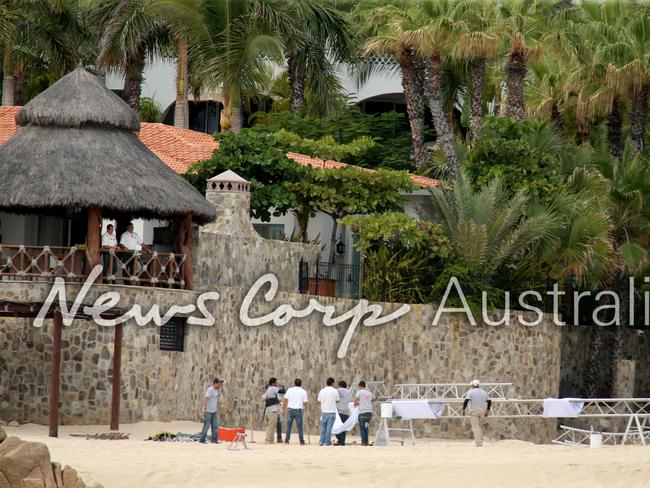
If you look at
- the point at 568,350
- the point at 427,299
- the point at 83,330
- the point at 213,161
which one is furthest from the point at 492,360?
the point at 83,330

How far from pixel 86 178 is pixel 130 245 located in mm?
1932

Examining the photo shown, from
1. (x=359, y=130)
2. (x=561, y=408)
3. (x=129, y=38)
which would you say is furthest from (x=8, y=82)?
(x=561, y=408)

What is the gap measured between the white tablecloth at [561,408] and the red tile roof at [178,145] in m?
8.55

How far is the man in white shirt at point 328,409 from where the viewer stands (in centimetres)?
3262

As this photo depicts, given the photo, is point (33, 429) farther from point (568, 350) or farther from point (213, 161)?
point (568, 350)

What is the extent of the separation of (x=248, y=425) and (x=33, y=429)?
5.13 m

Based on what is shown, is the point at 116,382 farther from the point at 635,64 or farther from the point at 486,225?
the point at 635,64

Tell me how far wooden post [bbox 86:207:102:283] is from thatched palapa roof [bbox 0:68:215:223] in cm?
26

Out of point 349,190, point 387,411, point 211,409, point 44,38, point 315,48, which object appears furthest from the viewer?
point 44,38

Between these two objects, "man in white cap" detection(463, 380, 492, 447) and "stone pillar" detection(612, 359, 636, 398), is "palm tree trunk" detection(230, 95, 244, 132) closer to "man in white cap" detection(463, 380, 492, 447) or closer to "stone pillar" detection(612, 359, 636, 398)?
"stone pillar" detection(612, 359, 636, 398)

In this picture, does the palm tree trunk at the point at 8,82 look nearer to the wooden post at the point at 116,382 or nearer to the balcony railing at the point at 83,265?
the balcony railing at the point at 83,265

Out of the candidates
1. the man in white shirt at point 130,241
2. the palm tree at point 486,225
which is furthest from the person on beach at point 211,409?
the palm tree at point 486,225

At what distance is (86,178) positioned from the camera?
35.1 meters

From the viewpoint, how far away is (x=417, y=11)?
4566 centimetres
